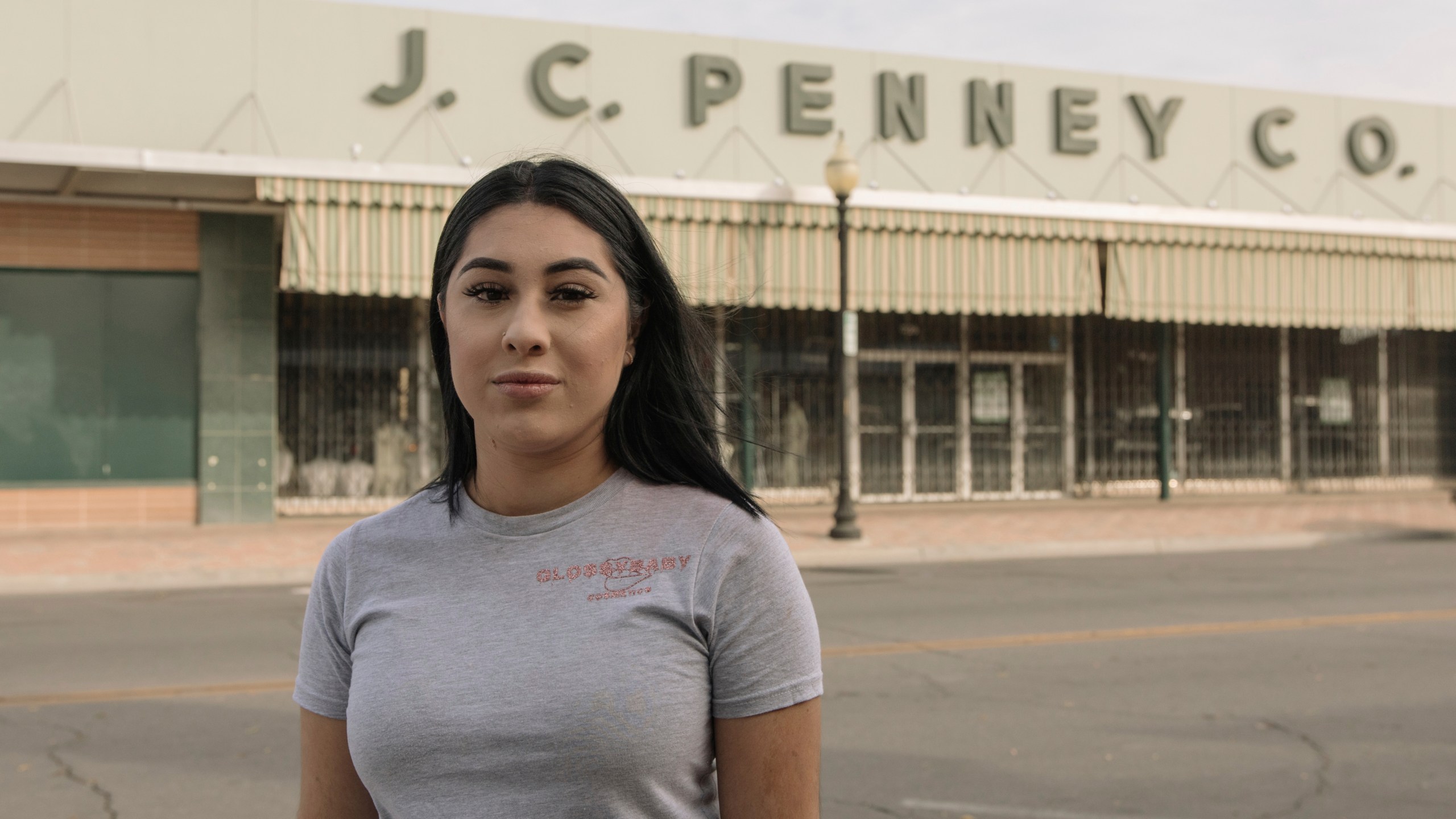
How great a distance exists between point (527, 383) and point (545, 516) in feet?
0.57

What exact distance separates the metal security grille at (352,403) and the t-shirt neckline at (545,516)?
15.1 m

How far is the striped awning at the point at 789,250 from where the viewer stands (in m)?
14.6

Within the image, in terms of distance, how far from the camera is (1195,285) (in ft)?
60.9

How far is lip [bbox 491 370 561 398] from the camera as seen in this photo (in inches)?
65.4

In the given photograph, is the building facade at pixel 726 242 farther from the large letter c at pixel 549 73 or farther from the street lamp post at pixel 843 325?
the street lamp post at pixel 843 325

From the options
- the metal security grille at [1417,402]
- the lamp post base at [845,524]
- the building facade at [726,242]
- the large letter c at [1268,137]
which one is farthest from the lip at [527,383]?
the metal security grille at [1417,402]

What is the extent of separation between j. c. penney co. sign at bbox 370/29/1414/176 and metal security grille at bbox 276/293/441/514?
9.75ft

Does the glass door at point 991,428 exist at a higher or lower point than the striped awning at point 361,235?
lower

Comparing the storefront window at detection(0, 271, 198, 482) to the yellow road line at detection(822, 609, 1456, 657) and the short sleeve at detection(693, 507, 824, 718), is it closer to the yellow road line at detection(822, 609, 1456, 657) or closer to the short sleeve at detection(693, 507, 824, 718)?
the yellow road line at detection(822, 609, 1456, 657)

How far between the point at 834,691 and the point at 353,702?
5385mm

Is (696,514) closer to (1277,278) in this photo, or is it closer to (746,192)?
(746,192)

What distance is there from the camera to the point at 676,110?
16.4m

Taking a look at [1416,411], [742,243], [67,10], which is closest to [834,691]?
[742,243]

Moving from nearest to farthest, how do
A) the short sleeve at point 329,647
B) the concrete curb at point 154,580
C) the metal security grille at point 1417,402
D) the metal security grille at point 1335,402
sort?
the short sleeve at point 329,647 → the concrete curb at point 154,580 → the metal security grille at point 1335,402 → the metal security grille at point 1417,402
